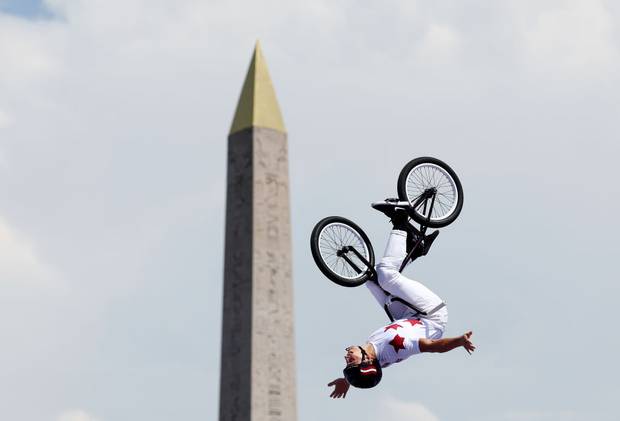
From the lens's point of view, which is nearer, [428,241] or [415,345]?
[415,345]

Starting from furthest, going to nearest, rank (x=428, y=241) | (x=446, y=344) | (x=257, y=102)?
(x=428, y=241) → (x=446, y=344) → (x=257, y=102)

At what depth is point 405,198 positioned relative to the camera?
24719 mm

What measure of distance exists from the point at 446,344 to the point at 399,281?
1581 millimetres

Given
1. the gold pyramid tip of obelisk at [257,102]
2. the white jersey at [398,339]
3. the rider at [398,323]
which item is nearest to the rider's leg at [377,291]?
the rider at [398,323]

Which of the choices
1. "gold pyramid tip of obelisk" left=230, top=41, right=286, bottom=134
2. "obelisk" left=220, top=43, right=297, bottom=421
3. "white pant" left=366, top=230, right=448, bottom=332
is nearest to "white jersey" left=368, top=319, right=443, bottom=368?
"white pant" left=366, top=230, right=448, bottom=332

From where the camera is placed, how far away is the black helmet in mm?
24031

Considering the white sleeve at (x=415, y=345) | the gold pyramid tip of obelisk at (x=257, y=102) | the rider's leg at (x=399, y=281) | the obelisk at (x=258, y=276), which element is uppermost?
the rider's leg at (x=399, y=281)

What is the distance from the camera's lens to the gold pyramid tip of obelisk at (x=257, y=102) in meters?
19.6

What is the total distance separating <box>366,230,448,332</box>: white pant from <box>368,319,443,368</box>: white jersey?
334mm

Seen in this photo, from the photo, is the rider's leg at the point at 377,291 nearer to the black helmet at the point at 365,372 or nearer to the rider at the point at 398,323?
the rider at the point at 398,323

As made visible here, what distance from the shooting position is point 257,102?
1977cm

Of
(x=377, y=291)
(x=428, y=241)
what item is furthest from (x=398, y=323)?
Result: (x=428, y=241)

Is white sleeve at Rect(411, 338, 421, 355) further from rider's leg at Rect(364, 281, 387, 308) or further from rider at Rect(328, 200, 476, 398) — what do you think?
rider's leg at Rect(364, 281, 387, 308)

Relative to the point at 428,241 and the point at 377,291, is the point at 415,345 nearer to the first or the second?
the point at 377,291
